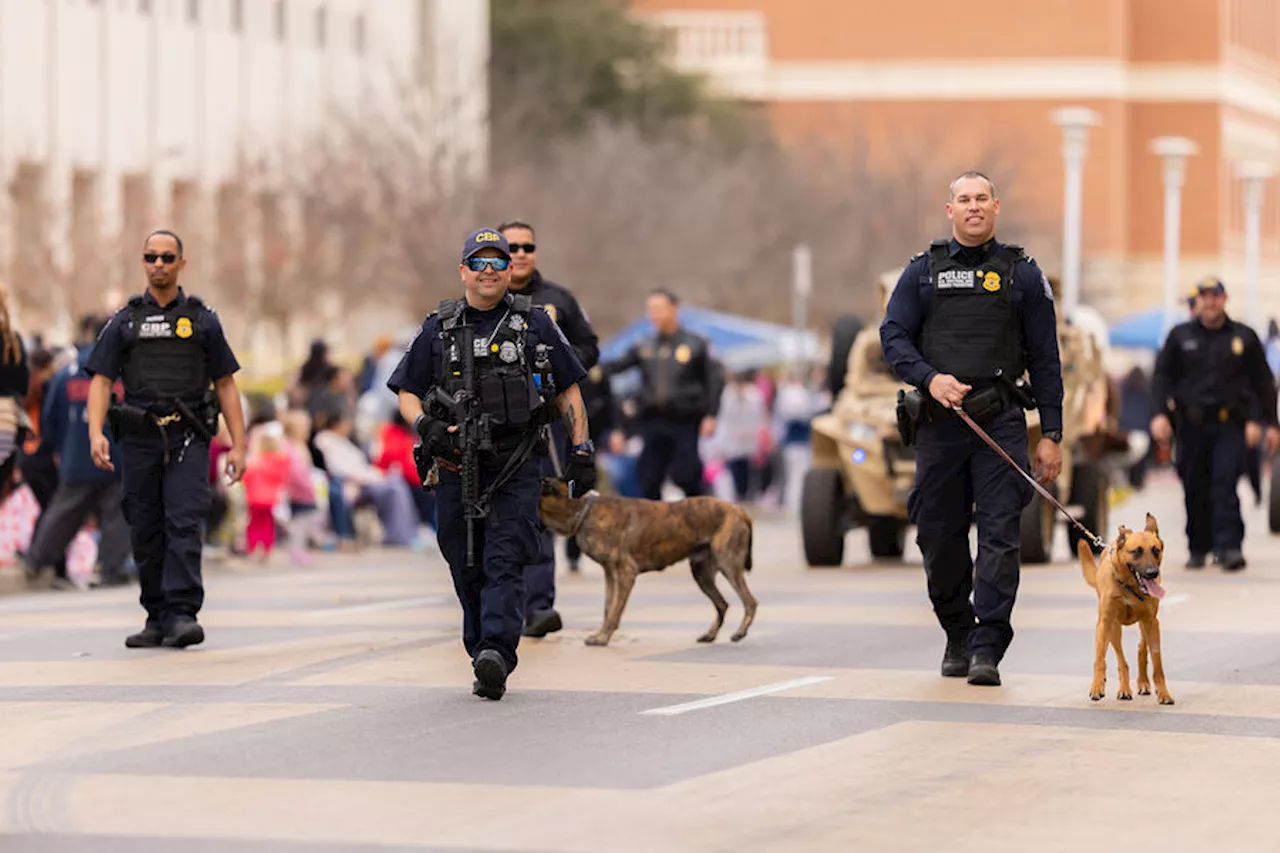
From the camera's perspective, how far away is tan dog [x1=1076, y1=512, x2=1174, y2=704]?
1248 centimetres

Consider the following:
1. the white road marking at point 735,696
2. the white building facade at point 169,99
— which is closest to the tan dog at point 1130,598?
the white road marking at point 735,696

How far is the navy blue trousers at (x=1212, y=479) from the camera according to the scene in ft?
70.4

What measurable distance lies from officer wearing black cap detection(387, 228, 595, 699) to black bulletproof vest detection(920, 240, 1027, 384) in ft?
5.43

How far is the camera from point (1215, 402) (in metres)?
21.4

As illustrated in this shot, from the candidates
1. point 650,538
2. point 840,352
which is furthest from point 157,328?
point 840,352

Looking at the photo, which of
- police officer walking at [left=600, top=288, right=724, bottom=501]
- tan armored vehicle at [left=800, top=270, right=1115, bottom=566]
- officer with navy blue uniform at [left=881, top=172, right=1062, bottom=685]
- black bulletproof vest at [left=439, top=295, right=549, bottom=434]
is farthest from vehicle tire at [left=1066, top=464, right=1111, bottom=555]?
black bulletproof vest at [left=439, top=295, right=549, bottom=434]

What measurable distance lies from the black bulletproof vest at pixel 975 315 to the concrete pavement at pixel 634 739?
1351mm

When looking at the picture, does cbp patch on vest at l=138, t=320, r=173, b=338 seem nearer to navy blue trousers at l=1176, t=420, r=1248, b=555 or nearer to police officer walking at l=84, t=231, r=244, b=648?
police officer walking at l=84, t=231, r=244, b=648

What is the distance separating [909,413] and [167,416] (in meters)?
3.78

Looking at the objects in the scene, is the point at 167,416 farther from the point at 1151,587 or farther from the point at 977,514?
the point at 1151,587

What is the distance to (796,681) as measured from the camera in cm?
1381

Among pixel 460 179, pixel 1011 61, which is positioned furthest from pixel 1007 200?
pixel 460 179

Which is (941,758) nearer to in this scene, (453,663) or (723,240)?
(453,663)

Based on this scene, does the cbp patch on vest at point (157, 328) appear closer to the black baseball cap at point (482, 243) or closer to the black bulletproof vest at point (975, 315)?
the black baseball cap at point (482, 243)
